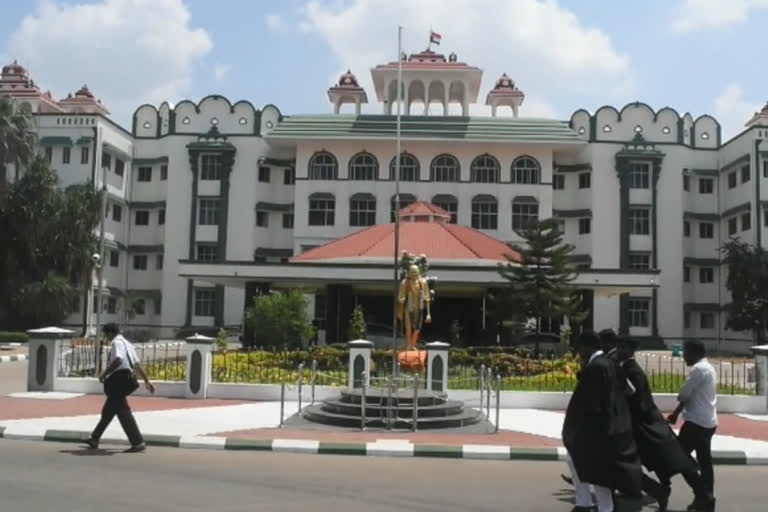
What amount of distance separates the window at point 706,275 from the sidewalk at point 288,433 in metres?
35.5

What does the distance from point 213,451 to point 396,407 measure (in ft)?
11.2

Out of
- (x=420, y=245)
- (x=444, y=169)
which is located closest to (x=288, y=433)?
(x=420, y=245)

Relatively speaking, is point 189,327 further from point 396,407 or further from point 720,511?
point 720,511

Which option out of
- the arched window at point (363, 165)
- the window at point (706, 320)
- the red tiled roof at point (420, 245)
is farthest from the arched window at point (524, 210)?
the window at point (706, 320)

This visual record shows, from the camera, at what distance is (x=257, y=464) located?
33.1 feet

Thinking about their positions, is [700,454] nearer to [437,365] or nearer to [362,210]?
[437,365]

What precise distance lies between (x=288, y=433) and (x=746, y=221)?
134 ft

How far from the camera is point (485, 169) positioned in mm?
48875

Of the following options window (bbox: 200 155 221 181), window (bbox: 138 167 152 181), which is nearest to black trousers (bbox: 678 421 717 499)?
window (bbox: 200 155 221 181)

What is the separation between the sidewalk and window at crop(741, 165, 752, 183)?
1319 inches

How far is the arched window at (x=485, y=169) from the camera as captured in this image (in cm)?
4878

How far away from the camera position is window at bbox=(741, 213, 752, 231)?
1825 inches

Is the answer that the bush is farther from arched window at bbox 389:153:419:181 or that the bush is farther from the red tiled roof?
arched window at bbox 389:153:419:181

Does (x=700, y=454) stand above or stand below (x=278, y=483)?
above
